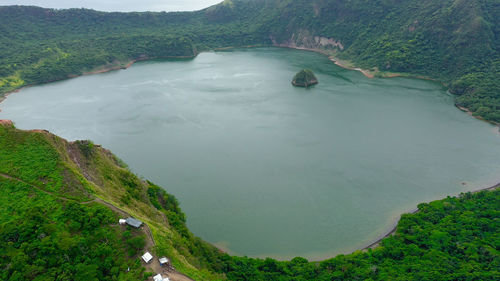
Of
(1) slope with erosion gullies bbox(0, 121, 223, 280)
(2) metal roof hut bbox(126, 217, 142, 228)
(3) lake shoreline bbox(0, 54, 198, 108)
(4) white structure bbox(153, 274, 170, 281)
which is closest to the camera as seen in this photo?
(4) white structure bbox(153, 274, 170, 281)

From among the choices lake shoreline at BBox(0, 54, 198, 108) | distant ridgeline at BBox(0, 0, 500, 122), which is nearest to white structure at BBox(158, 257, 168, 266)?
distant ridgeline at BBox(0, 0, 500, 122)

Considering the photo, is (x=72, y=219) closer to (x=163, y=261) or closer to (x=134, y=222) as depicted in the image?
(x=134, y=222)

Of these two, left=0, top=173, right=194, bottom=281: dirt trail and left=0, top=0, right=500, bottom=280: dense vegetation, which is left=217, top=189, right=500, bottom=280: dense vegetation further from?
left=0, top=173, right=194, bottom=281: dirt trail

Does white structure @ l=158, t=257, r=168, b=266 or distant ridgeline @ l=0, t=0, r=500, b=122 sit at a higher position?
distant ridgeline @ l=0, t=0, r=500, b=122

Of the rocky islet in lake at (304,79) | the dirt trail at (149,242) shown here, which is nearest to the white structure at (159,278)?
the dirt trail at (149,242)

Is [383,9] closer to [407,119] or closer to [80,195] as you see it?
[407,119]

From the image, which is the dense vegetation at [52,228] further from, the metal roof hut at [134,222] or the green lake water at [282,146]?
the green lake water at [282,146]

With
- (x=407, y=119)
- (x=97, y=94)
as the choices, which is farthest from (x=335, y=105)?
(x=97, y=94)
